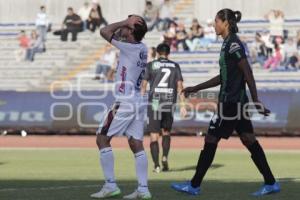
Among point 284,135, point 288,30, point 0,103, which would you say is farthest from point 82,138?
point 288,30

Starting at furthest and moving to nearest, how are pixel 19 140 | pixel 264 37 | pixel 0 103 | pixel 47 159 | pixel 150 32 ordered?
pixel 150 32, pixel 264 37, pixel 0 103, pixel 19 140, pixel 47 159

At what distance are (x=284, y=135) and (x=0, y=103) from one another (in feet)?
31.8

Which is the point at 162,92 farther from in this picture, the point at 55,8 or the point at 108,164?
the point at 55,8

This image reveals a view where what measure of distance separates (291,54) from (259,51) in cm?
133

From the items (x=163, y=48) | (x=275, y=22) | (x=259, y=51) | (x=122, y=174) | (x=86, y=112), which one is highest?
(x=275, y=22)

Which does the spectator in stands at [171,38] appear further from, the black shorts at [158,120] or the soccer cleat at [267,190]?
the soccer cleat at [267,190]

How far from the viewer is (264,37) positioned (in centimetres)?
3253

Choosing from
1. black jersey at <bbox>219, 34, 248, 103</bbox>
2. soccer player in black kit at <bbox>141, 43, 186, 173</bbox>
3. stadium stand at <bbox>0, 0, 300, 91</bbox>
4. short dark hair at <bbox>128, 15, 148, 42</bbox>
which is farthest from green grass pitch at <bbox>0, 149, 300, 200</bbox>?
stadium stand at <bbox>0, 0, 300, 91</bbox>

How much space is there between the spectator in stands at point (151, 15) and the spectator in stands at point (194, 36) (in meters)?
2.16

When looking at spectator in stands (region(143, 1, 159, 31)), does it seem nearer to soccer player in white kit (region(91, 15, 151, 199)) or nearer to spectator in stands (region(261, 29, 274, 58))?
spectator in stands (region(261, 29, 274, 58))

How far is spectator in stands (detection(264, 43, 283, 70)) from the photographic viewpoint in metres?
31.7

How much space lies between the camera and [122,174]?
1359 centimetres

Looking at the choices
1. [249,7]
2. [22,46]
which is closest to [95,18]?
[22,46]

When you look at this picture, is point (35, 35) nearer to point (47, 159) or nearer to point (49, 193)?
point (47, 159)
